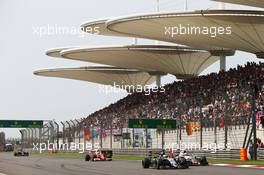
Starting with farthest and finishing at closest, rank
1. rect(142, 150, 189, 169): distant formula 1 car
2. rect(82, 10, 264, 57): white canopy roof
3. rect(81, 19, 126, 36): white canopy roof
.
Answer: rect(81, 19, 126, 36): white canopy roof
rect(82, 10, 264, 57): white canopy roof
rect(142, 150, 189, 169): distant formula 1 car

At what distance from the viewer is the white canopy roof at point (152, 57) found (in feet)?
256

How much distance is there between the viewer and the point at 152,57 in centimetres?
7994

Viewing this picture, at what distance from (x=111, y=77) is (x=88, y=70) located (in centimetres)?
673

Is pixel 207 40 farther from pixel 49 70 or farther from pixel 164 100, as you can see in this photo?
pixel 49 70

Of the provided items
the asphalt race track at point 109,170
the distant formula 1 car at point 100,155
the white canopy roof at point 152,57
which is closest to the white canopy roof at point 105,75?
the white canopy roof at point 152,57

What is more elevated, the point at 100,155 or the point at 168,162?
the point at 168,162

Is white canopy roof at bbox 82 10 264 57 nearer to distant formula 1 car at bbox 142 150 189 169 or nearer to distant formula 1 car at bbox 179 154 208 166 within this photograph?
distant formula 1 car at bbox 179 154 208 166

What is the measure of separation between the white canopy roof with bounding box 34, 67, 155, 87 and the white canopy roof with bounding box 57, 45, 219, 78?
1128 cm

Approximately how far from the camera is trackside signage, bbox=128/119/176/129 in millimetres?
46438

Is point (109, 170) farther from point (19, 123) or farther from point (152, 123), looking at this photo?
point (19, 123)

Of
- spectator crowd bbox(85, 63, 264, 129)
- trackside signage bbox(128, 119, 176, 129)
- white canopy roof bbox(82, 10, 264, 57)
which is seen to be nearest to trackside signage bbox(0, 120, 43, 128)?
spectator crowd bbox(85, 63, 264, 129)

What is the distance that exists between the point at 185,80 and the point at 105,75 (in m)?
33.7

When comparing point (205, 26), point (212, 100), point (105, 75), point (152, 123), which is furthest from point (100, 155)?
point (105, 75)

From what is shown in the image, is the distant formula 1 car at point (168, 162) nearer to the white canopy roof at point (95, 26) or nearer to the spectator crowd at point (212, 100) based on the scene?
the spectator crowd at point (212, 100)
